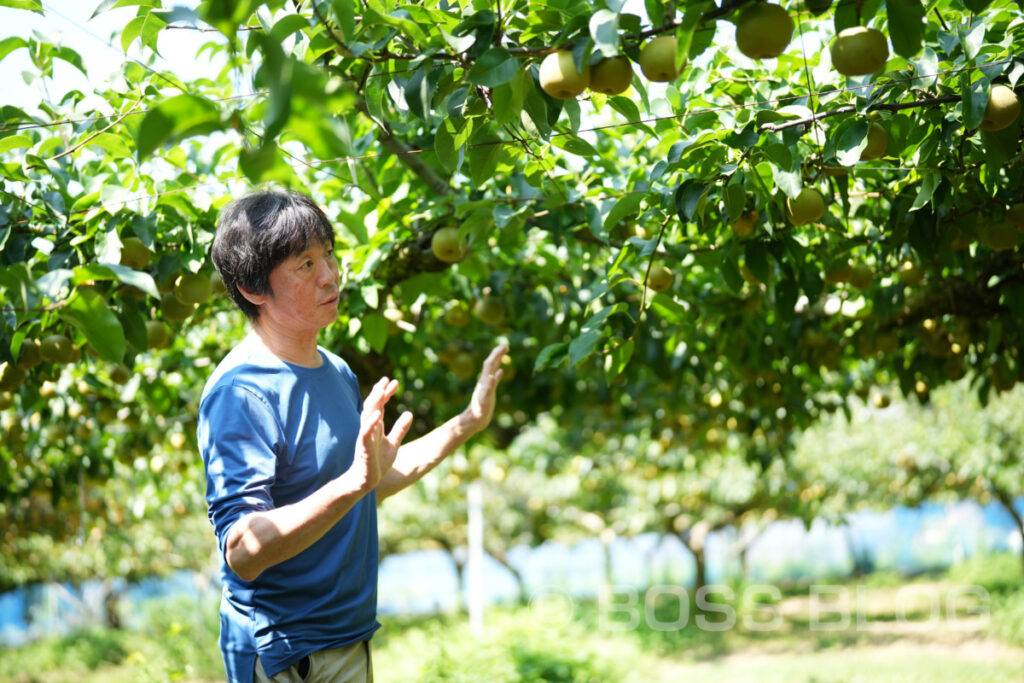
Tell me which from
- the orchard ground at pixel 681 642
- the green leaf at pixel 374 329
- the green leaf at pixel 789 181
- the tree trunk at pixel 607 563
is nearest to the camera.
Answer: the green leaf at pixel 789 181

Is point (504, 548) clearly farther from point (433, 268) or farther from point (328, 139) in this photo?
point (328, 139)

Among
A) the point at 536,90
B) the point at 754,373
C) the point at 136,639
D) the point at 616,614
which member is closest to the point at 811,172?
the point at 536,90

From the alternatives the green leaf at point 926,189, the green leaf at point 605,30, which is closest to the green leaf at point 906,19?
the green leaf at point 605,30

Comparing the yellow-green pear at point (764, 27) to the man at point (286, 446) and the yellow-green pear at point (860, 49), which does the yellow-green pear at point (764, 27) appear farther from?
the man at point (286, 446)

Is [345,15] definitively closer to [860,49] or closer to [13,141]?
[860,49]

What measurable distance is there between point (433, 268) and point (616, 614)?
1201 centimetres

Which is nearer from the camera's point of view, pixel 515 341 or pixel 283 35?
pixel 283 35

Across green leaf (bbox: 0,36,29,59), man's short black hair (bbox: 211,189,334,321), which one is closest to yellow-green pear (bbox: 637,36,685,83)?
man's short black hair (bbox: 211,189,334,321)

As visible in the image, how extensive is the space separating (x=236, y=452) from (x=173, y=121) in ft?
2.47

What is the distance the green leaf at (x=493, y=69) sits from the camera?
50.7 inches

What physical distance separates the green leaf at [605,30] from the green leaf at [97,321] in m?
0.73

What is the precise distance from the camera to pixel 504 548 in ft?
58.6

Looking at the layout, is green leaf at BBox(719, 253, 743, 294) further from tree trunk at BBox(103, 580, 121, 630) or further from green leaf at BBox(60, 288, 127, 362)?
tree trunk at BBox(103, 580, 121, 630)

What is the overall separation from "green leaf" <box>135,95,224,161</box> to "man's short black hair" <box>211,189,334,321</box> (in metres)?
0.76
